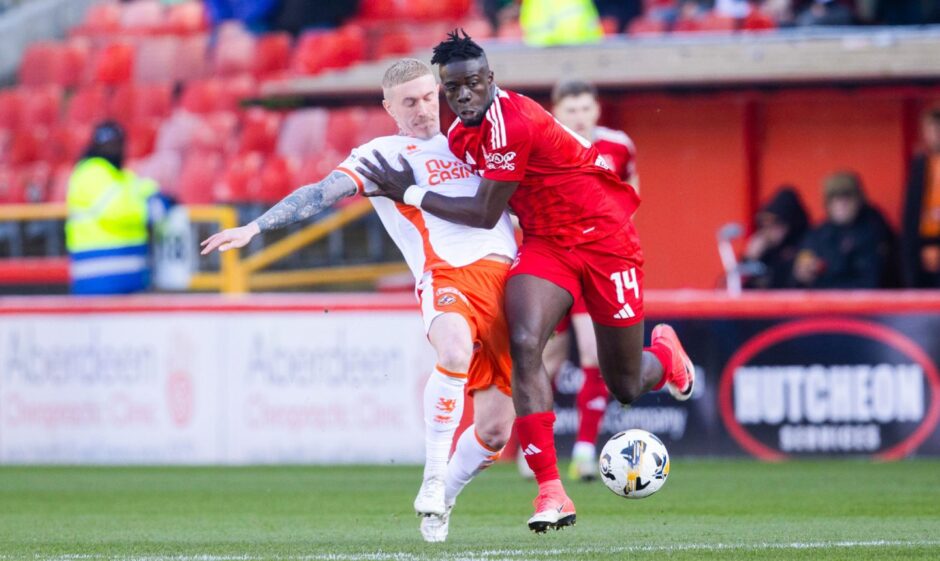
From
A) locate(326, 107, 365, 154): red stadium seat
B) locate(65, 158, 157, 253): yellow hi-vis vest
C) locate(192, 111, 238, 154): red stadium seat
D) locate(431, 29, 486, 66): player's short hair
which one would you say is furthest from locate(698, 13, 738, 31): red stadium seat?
locate(431, 29, 486, 66): player's short hair

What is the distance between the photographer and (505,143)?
681 cm

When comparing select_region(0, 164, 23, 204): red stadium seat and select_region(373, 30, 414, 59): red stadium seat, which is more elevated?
select_region(373, 30, 414, 59): red stadium seat

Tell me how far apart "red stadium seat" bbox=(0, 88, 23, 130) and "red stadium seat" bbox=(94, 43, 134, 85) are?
95cm

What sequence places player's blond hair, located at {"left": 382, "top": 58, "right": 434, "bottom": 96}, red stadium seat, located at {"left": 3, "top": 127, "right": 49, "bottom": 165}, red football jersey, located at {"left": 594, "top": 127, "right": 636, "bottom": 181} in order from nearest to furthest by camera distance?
1. player's blond hair, located at {"left": 382, "top": 58, "right": 434, "bottom": 96}
2. red football jersey, located at {"left": 594, "top": 127, "right": 636, "bottom": 181}
3. red stadium seat, located at {"left": 3, "top": 127, "right": 49, "bottom": 165}

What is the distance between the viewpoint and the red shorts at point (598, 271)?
7.04 metres

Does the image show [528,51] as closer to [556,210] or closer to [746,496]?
[746,496]

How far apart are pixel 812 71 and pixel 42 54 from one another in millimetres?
10662

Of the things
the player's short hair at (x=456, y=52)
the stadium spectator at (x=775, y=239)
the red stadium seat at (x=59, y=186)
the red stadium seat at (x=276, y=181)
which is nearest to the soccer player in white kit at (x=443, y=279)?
the player's short hair at (x=456, y=52)

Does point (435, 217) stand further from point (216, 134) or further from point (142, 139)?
point (142, 139)

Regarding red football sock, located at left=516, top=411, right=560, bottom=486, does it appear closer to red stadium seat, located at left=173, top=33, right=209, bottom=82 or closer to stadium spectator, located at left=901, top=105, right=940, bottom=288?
stadium spectator, located at left=901, top=105, right=940, bottom=288

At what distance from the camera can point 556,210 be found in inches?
280

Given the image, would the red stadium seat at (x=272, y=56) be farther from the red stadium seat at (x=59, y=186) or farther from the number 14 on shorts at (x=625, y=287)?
the number 14 on shorts at (x=625, y=287)

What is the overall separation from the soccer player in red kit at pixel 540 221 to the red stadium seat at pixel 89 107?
41.4 ft

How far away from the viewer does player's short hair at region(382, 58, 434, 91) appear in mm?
7004
